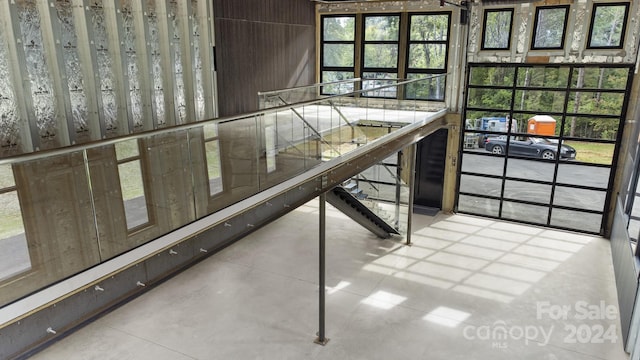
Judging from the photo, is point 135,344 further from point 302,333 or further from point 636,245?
point 636,245

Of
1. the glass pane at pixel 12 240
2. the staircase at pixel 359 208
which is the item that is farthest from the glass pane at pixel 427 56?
the glass pane at pixel 12 240

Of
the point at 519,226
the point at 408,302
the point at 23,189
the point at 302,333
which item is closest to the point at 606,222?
the point at 519,226

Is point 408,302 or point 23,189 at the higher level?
point 23,189

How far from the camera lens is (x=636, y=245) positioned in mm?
9555

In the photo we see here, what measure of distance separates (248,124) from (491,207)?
12.0m

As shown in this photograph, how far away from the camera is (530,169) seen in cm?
1548

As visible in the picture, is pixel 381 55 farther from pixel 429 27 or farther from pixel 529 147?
pixel 529 147

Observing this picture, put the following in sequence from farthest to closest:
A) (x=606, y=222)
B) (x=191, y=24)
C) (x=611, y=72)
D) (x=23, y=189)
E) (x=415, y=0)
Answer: (x=415, y=0), (x=606, y=222), (x=611, y=72), (x=191, y=24), (x=23, y=189)

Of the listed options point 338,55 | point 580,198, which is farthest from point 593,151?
point 338,55

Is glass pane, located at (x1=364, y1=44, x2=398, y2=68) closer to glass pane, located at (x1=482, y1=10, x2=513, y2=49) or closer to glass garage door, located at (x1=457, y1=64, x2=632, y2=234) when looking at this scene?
glass garage door, located at (x1=457, y1=64, x2=632, y2=234)

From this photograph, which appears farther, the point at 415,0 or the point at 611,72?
the point at 415,0

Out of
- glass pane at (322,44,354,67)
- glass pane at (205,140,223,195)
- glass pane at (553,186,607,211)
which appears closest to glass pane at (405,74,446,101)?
glass pane at (322,44,354,67)

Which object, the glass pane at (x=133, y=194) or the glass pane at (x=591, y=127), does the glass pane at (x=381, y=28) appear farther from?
the glass pane at (x=133, y=194)

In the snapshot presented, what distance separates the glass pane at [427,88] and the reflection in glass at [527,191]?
3.98m
